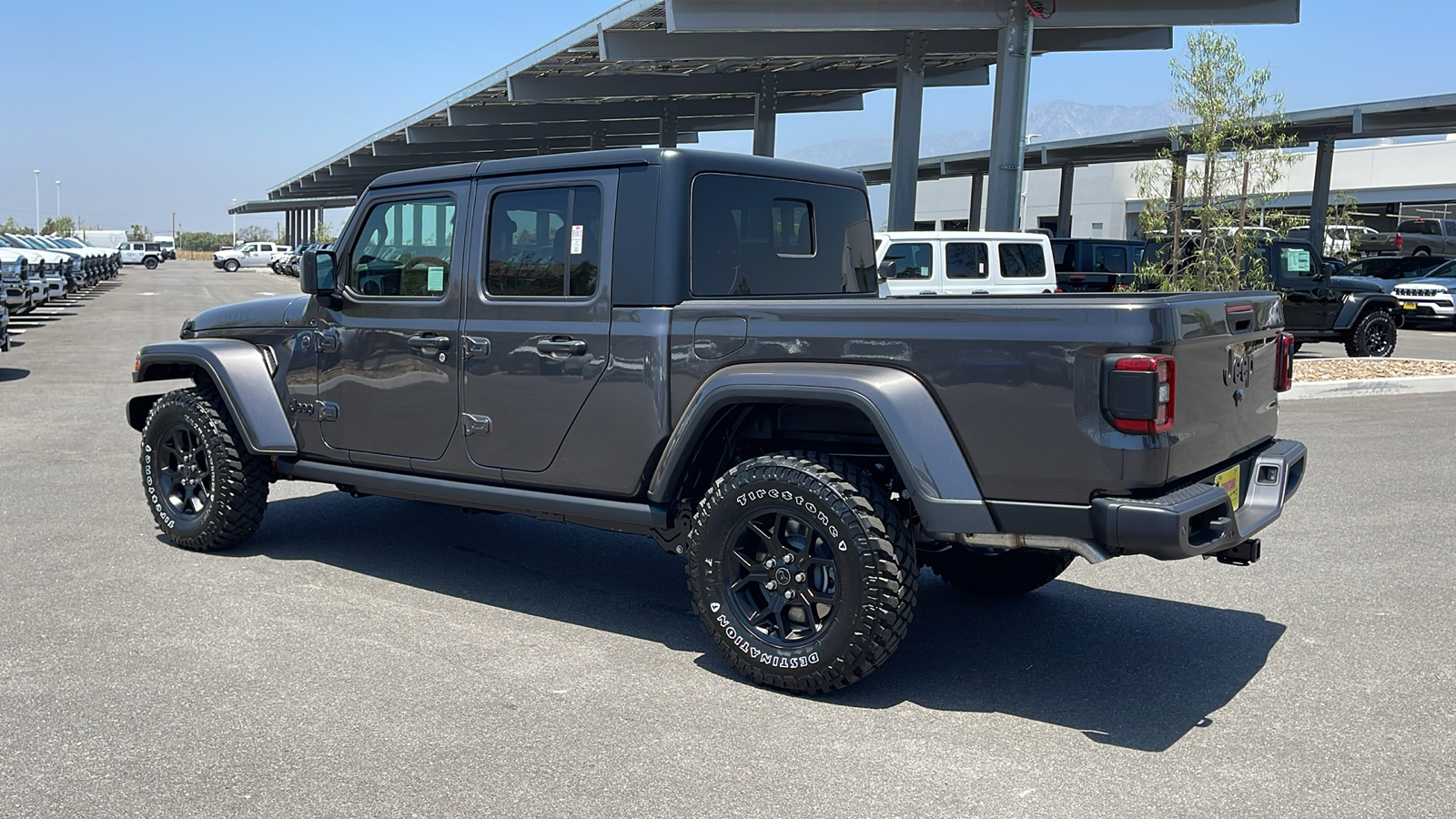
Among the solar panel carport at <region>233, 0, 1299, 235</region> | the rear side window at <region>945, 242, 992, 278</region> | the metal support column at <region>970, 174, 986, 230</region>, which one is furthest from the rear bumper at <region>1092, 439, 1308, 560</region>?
the metal support column at <region>970, 174, 986, 230</region>

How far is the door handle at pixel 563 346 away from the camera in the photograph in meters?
5.07

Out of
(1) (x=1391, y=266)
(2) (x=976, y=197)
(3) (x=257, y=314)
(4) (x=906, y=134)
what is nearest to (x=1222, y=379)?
(3) (x=257, y=314)

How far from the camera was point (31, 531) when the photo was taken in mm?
6777

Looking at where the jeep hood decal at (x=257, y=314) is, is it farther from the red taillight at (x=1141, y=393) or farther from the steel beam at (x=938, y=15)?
the steel beam at (x=938, y=15)

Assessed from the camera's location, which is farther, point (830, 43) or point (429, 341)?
point (830, 43)

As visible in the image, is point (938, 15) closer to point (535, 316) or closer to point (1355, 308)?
point (1355, 308)

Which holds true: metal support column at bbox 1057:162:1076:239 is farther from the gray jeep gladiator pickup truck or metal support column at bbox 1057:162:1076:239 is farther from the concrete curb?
the gray jeep gladiator pickup truck

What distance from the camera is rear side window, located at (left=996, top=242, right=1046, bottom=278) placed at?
53.2 feet

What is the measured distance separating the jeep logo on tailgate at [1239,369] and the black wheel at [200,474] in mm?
4725

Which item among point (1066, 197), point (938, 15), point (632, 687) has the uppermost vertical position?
point (938, 15)

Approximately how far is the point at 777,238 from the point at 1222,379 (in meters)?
2.03

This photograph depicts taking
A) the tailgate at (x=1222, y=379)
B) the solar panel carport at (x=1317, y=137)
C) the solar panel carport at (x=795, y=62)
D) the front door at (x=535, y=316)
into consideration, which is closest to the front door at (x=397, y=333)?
the front door at (x=535, y=316)

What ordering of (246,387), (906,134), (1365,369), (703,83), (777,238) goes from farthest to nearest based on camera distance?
(703,83), (906,134), (1365,369), (246,387), (777,238)

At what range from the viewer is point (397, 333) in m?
5.77
